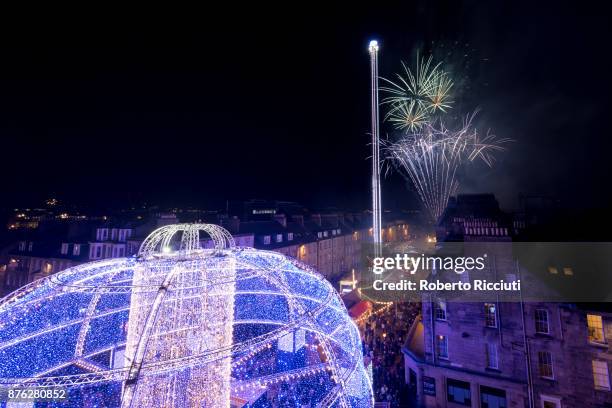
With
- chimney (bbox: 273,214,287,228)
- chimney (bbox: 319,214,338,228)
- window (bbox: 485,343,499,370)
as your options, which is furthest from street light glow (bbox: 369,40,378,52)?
chimney (bbox: 319,214,338,228)

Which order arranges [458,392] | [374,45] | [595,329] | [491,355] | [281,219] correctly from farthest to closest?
1. [281,219]
2. [374,45]
3. [458,392]
4. [491,355]
5. [595,329]

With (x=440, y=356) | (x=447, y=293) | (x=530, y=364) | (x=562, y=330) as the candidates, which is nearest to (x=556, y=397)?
(x=530, y=364)

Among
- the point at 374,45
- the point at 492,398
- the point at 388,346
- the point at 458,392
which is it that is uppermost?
the point at 374,45

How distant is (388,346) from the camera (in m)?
25.0

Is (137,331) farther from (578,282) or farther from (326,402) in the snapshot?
(578,282)

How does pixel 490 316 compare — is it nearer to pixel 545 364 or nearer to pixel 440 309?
pixel 440 309

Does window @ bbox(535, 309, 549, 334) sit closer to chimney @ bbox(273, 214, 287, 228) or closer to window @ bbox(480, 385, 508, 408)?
window @ bbox(480, 385, 508, 408)

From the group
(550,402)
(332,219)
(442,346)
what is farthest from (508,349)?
(332,219)

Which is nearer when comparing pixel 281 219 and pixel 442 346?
pixel 442 346

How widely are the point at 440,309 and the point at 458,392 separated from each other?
5027mm

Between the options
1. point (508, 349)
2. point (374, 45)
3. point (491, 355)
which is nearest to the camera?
point (508, 349)

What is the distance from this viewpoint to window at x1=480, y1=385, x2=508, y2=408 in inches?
699

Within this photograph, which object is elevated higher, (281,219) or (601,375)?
(281,219)

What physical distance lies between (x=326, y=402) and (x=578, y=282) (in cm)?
1658
